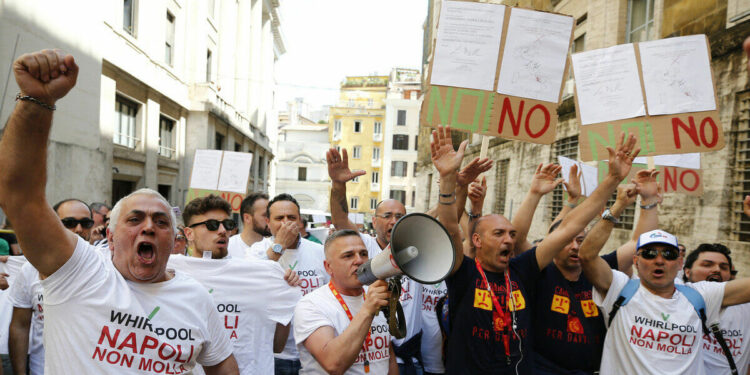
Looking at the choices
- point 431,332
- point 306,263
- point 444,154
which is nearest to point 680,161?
point 431,332

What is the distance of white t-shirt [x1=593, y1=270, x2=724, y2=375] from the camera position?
2.99 meters

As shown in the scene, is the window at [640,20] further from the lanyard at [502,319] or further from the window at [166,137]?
the window at [166,137]

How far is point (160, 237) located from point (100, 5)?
11.6 meters

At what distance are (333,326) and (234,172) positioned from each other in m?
6.16

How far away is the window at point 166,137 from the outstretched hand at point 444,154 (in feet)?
50.0

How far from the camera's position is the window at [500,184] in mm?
16016

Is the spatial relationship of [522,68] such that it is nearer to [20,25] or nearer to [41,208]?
[41,208]

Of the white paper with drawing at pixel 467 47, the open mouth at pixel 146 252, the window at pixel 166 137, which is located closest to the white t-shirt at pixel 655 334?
the white paper with drawing at pixel 467 47

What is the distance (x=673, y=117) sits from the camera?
427 centimetres

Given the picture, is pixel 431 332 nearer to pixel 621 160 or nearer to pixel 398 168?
pixel 621 160

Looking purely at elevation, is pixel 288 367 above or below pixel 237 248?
below

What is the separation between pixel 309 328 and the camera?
8.20 ft

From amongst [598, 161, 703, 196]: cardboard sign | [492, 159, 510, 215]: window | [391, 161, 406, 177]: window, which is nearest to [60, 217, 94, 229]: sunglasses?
[598, 161, 703, 196]: cardboard sign

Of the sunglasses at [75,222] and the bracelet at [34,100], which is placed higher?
the bracelet at [34,100]
